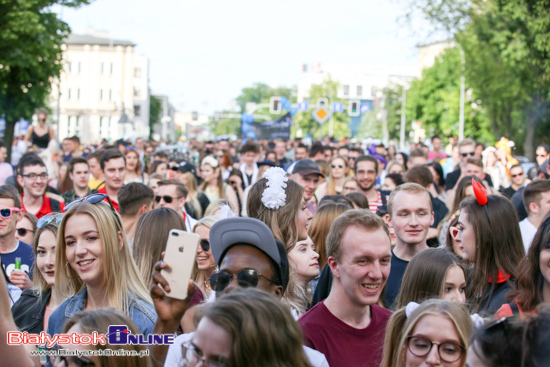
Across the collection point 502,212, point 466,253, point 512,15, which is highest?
point 512,15

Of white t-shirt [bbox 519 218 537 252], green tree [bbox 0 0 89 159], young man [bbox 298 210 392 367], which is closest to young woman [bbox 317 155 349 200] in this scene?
white t-shirt [bbox 519 218 537 252]

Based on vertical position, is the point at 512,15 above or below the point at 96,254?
above

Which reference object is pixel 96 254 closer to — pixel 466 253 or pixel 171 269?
pixel 171 269

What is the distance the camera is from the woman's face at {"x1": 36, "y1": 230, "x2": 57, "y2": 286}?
498 cm

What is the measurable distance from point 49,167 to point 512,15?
66.6 feet

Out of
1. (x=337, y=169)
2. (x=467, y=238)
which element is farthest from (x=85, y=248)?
(x=337, y=169)

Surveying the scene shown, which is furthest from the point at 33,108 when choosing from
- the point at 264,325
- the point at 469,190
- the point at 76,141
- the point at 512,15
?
the point at 264,325

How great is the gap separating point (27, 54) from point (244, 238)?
25.1 m

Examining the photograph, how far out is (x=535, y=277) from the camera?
4.10 metres

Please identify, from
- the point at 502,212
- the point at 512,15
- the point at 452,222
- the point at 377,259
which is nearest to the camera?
the point at 377,259

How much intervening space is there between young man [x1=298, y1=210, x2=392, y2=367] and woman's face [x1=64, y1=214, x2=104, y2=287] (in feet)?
4.25

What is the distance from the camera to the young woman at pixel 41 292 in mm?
4618

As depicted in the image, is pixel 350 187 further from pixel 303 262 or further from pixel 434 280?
pixel 434 280

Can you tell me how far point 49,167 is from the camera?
13555 mm
